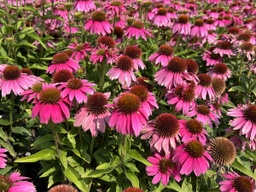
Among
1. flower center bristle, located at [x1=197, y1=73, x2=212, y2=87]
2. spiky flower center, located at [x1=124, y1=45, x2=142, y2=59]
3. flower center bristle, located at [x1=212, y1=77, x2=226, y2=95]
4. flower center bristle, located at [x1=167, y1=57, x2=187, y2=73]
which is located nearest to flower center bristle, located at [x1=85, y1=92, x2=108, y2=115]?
flower center bristle, located at [x1=167, y1=57, x2=187, y2=73]

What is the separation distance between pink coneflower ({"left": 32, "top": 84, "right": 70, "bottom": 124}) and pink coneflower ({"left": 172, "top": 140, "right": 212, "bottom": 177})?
0.93m

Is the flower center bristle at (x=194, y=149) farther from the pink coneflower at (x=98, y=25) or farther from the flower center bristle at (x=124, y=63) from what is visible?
the pink coneflower at (x=98, y=25)

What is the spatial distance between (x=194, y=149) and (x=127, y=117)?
606 millimetres

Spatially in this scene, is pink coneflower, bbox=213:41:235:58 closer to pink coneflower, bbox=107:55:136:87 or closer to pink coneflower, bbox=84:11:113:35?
pink coneflower, bbox=84:11:113:35

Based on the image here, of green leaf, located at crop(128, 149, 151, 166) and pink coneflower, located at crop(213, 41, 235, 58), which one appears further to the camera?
pink coneflower, located at crop(213, 41, 235, 58)

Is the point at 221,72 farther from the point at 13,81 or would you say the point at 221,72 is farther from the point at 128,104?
the point at 13,81

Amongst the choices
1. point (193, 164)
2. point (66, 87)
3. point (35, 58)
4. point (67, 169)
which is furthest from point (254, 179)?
point (35, 58)

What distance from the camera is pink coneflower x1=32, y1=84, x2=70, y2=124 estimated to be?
1.85 metres

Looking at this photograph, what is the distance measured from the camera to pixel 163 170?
221cm

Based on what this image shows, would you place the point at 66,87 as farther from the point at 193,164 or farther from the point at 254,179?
the point at 254,179

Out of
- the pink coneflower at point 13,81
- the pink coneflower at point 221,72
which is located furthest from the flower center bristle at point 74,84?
the pink coneflower at point 221,72

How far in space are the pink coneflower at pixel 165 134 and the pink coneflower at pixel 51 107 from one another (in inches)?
28.5

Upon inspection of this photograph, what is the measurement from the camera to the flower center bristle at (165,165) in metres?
2.21

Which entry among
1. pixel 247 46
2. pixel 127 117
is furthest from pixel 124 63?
pixel 247 46
